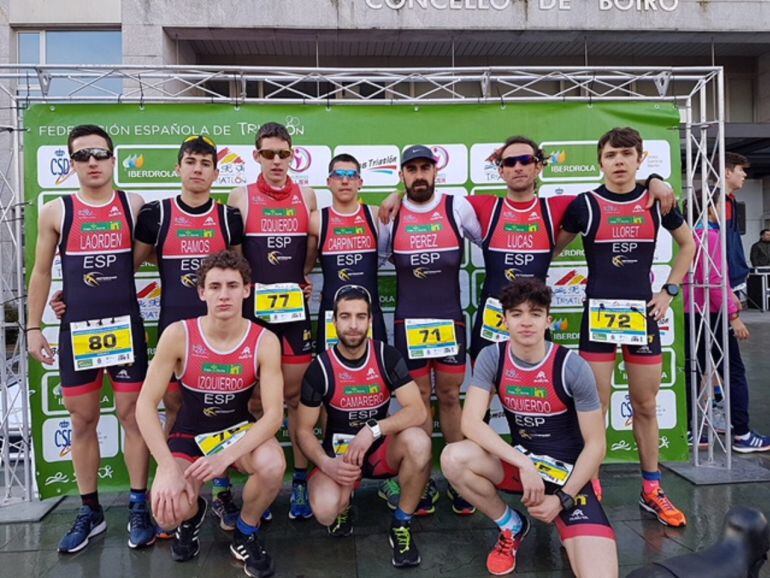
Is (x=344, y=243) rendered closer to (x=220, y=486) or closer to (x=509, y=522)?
(x=220, y=486)

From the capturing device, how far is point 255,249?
3398mm

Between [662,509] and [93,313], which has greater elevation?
[93,313]

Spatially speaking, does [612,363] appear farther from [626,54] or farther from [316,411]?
[626,54]

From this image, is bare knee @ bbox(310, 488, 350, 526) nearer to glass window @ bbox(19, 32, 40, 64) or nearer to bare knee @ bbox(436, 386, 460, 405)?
bare knee @ bbox(436, 386, 460, 405)

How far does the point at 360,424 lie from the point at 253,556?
818mm

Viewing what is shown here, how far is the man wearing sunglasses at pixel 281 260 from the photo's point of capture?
336 cm

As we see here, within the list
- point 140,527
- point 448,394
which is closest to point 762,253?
point 448,394

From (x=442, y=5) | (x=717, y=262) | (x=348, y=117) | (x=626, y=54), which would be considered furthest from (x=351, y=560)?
(x=626, y=54)

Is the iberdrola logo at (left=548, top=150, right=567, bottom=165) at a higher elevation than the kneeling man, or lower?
higher

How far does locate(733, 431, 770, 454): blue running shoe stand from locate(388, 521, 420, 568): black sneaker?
3034 millimetres

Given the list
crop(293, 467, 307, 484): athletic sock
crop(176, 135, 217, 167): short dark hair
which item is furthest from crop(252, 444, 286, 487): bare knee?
crop(176, 135, 217, 167): short dark hair

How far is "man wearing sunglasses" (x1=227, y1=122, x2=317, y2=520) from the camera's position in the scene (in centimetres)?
336

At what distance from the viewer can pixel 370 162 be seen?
4105mm

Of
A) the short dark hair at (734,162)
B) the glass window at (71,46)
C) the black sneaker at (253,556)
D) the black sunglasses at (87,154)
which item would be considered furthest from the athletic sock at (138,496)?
the glass window at (71,46)
